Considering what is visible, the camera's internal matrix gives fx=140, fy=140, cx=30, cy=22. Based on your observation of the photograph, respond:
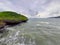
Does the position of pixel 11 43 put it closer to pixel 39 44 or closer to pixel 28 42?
pixel 28 42

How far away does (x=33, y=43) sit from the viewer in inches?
671

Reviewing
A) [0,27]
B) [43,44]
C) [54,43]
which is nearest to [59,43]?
[54,43]

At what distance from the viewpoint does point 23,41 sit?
58.5ft

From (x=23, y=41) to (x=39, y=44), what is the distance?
2.20 meters

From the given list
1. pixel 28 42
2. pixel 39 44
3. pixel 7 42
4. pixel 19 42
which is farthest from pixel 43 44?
pixel 7 42

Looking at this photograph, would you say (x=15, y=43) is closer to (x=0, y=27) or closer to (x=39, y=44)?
(x=39, y=44)

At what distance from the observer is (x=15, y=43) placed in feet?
56.7

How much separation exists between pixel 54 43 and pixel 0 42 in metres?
6.80

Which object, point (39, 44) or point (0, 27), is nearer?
point (39, 44)

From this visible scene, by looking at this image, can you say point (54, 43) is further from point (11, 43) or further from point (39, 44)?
point (11, 43)

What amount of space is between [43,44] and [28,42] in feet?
6.13

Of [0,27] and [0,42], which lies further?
[0,27]

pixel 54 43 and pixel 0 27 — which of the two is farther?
pixel 0 27

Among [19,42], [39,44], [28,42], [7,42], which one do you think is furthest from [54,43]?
[7,42]
